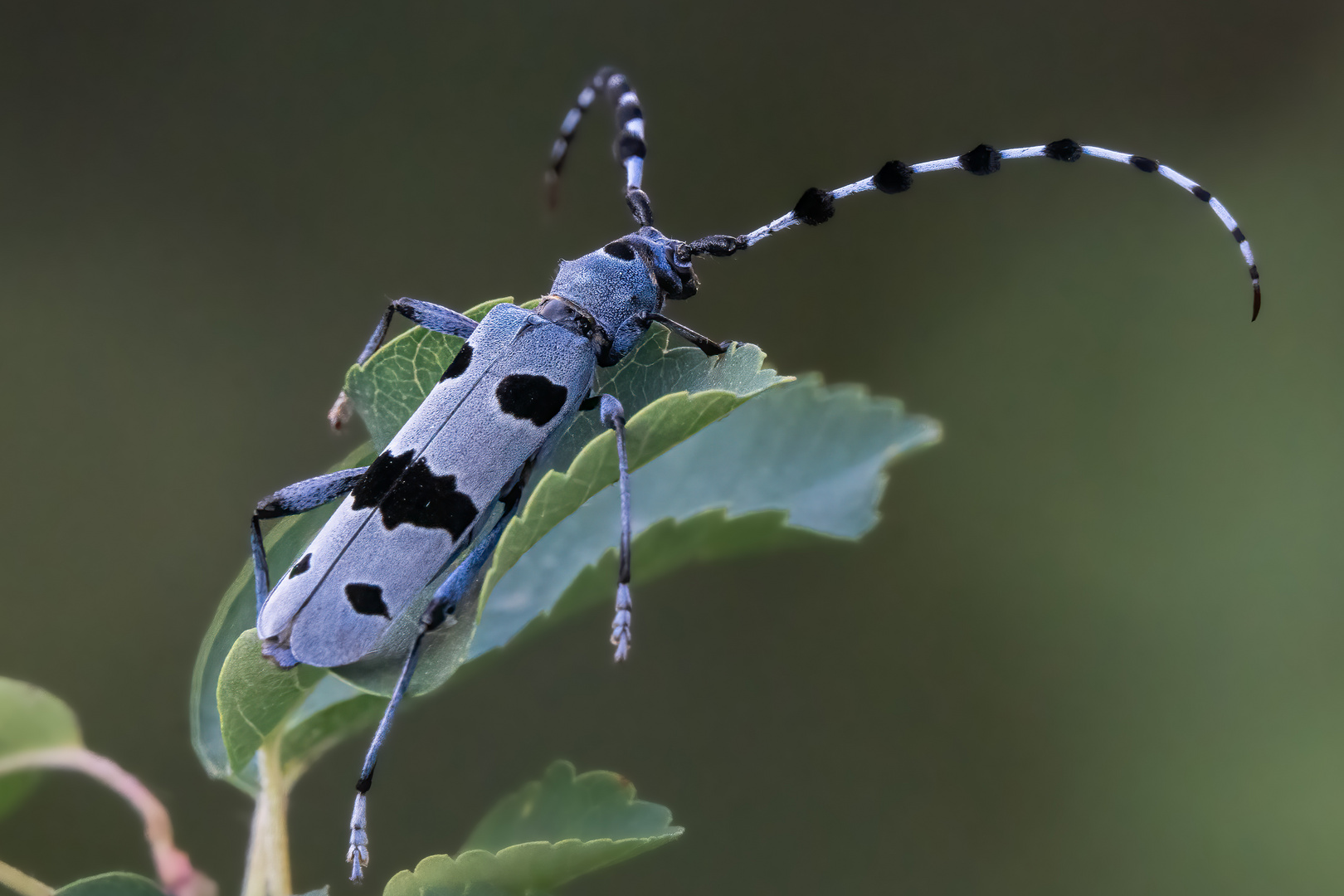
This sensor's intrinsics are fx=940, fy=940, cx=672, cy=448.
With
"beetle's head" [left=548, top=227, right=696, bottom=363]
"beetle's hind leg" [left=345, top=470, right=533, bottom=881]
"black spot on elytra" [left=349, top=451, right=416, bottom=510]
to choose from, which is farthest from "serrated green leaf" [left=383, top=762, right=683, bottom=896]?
"beetle's head" [left=548, top=227, right=696, bottom=363]

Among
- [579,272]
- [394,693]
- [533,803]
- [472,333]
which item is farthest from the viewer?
[579,272]

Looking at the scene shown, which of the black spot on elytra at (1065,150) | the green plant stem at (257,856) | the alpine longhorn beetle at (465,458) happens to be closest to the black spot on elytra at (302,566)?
the alpine longhorn beetle at (465,458)

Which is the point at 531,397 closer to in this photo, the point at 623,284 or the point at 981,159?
the point at 623,284

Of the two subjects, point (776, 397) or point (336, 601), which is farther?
point (776, 397)

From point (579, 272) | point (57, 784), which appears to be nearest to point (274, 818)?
point (57, 784)

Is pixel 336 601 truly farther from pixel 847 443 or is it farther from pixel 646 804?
pixel 847 443
